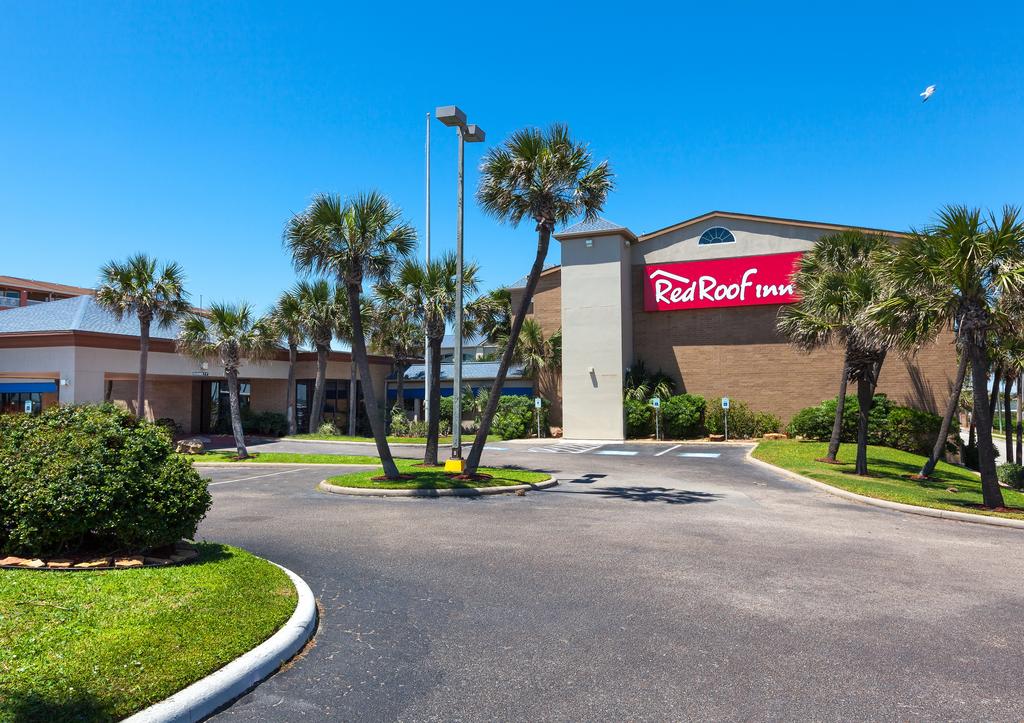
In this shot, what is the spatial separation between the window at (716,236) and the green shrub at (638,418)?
9296mm

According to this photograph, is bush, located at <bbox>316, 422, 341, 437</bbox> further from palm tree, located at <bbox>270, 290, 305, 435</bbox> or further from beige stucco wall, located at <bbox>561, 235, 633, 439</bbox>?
beige stucco wall, located at <bbox>561, 235, 633, 439</bbox>

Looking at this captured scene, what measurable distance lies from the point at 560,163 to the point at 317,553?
10.7 m

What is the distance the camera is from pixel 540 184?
16.2 metres

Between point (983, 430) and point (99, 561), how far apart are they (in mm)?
15578

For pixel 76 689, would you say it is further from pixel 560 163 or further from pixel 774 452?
pixel 774 452

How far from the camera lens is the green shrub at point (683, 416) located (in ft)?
113

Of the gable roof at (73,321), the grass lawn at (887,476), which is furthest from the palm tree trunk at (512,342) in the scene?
the gable roof at (73,321)

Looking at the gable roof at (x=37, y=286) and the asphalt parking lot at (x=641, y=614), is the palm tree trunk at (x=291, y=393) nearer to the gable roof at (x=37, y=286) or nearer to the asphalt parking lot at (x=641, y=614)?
the asphalt parking lot at (x=641, y=614)

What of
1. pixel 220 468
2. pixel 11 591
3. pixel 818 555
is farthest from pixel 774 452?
pixel 11 591

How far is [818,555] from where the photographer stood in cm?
906

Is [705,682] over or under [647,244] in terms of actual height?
under

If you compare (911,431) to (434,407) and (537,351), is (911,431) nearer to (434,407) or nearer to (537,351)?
(537,351)

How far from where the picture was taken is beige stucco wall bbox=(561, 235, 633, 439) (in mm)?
35188

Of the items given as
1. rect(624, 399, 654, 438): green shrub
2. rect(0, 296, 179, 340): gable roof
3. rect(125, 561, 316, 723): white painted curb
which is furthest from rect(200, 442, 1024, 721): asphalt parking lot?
rect(624, 399, 654, 438): green shrub
